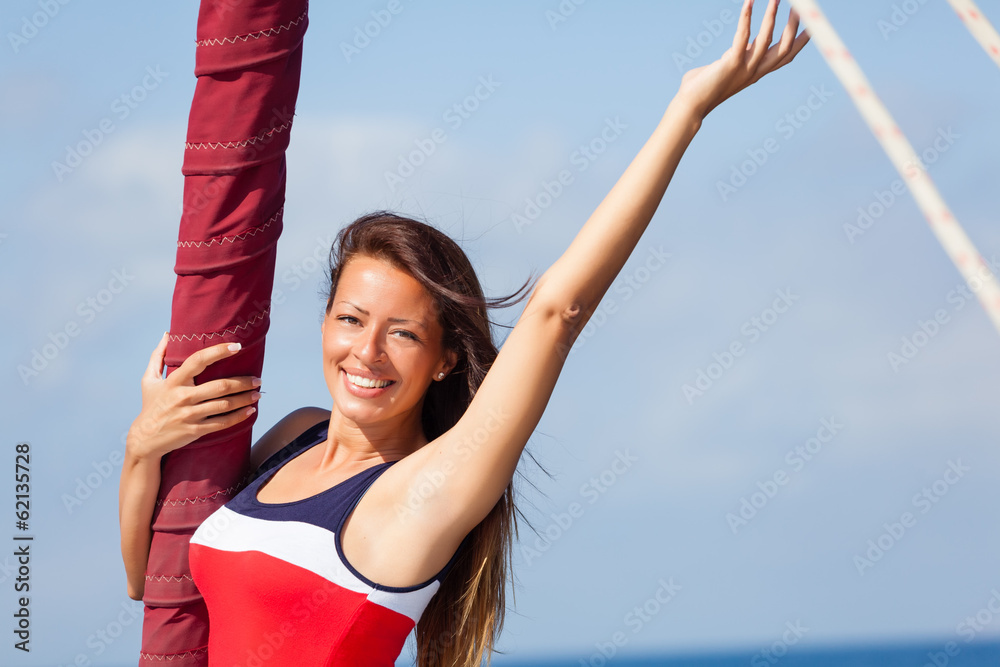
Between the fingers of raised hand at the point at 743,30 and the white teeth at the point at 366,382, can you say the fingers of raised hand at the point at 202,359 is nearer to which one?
the white teeth at the point at 366,382

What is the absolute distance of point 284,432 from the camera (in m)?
3.12

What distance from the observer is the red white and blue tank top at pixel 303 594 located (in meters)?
2.38

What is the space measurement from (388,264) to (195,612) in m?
1.17

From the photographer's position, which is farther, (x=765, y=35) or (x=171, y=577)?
(x=171, y=577)

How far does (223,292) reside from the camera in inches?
109

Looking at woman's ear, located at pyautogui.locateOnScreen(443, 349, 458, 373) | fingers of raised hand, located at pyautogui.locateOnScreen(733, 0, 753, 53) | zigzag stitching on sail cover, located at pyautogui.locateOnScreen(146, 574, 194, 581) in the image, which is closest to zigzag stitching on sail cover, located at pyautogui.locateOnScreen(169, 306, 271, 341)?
woman's ear, located at pyautogui.locateOnScreen(443, 349, 458, 373)

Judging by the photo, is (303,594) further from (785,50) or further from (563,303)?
(785,50)

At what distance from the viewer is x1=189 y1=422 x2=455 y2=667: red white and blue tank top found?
238 centimetres

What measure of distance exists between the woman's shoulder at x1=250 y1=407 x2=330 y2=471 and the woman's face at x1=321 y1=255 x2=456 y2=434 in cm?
52

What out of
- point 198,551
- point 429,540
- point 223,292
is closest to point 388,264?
point 223,292

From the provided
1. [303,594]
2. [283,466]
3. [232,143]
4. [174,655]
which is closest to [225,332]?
[283,466]

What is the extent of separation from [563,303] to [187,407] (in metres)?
1.17

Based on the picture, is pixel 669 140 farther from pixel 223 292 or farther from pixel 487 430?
pixel 223 292

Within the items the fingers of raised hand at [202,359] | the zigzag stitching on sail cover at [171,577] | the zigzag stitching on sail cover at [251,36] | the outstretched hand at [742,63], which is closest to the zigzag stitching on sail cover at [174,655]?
the zigzag stitching on sail cover at [171,577]
